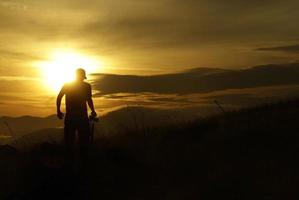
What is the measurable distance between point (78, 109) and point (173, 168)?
292 centimetres

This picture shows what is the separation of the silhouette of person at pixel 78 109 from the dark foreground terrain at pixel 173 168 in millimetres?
755

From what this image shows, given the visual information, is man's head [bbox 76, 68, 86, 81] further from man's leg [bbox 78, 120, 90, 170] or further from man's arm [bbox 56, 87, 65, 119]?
man's leg [bbox 78, 120, 90, 170]

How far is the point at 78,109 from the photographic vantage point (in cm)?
1438

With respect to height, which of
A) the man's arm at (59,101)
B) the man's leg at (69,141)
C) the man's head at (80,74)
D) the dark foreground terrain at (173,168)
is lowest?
the dark foreground terrain at (173,168)

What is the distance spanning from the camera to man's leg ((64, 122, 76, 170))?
14.4 meters

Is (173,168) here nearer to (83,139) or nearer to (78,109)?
(83,139)

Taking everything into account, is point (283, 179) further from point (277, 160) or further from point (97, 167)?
point (97, 167)

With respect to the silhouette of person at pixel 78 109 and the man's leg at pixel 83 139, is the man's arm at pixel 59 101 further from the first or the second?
the man's leg at pixel 83 139

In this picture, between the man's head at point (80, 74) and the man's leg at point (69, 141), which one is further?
the man's leg at point (69, 141)

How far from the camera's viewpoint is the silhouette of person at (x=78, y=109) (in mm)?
14336

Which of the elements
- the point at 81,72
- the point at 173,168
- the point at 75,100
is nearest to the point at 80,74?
the point at 81,72

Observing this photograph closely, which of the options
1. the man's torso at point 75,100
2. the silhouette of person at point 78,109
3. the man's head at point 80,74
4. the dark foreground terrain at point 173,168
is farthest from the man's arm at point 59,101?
the dark foreground terrain at point 173,168

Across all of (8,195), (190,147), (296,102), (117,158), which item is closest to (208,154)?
(190,147)

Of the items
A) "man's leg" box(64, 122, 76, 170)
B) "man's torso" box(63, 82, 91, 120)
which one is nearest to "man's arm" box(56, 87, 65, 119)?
"man's torso" box(63, 82, 91, 120)
